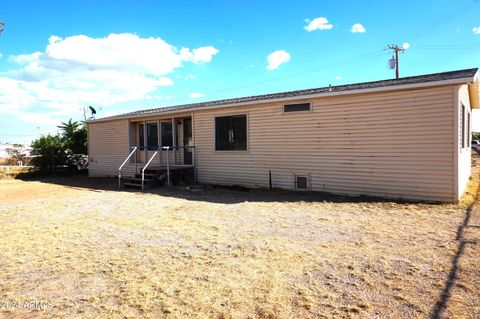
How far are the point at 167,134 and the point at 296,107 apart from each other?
6.18 metres

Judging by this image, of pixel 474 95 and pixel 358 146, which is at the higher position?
pixel 474 95

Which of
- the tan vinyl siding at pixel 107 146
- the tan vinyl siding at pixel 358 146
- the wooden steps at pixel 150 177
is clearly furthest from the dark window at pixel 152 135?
the tan vinyl siding at pixel 358 146

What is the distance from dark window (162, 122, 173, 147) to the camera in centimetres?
1398

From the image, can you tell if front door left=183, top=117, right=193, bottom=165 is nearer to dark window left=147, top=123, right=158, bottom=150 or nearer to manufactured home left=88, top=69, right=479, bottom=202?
manufactured home left=88, top=69, right=479, bottom=202

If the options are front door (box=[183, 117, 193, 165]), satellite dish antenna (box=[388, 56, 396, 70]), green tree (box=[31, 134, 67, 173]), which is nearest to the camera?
front door (box=[183, 117, 193, 165])

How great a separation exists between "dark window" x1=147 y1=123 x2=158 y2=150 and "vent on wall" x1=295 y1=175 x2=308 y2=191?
266 inches

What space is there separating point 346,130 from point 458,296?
20.3ft

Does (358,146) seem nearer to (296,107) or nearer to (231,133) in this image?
(296,107)

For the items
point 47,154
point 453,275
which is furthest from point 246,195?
point 47,154

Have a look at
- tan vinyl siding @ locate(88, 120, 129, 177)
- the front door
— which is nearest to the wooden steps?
the front door

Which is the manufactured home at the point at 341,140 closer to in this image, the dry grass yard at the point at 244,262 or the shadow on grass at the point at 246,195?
the shadow on grass at the point at 246,195

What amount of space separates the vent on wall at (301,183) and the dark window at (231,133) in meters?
2.05

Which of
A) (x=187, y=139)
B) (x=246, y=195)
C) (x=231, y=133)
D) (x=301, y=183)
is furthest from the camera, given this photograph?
(x=187, y=139)

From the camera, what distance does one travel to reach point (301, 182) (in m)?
9.95
